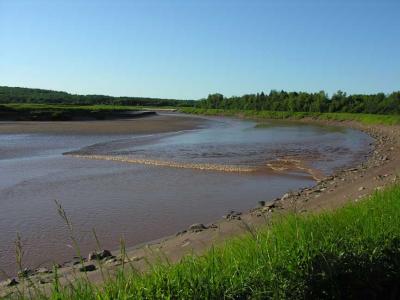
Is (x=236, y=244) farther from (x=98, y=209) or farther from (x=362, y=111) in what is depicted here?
(x=362, y=111)

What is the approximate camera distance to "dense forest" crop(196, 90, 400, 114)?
3155 inches

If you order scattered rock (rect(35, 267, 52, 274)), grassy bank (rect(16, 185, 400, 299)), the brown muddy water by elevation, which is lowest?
the brown muddy water

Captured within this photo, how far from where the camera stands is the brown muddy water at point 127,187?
456 inches

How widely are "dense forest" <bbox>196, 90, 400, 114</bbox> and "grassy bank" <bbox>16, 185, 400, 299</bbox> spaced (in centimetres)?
7515

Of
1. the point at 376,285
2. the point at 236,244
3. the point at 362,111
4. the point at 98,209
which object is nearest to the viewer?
the point at 376,285

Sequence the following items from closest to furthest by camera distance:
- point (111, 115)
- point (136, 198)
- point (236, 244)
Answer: point (236, 244), point (136, 198), point (111, 115)

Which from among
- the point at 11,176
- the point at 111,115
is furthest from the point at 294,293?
the point at 111,115

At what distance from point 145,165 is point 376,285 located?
19.6 metres

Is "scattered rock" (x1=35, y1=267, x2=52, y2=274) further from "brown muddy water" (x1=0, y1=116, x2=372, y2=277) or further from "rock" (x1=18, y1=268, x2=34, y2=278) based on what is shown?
"brown muddy water" (x1=0, y1=116, x2=372, y2=277)

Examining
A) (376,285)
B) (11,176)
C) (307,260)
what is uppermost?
(307,260)

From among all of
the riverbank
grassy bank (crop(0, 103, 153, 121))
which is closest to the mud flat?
grassy bank (crop(0, 103, 153, 121))

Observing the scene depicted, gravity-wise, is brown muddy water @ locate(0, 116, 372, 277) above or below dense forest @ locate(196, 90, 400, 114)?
below

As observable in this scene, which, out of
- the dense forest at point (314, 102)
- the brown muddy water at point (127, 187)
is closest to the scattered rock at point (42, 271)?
the brown muddy water at point (127, 187)

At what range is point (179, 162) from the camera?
82.7 feet
